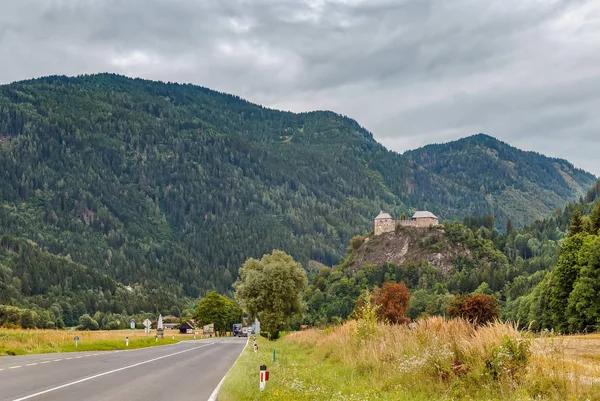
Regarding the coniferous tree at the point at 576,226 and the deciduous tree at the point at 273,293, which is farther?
the coniferous tree at the point at 576,226

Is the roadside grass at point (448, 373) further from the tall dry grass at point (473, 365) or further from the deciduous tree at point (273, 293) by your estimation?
the deciduous tree at point (273, 293)

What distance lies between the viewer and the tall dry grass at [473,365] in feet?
53.7

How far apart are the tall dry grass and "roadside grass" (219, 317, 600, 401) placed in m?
0.02

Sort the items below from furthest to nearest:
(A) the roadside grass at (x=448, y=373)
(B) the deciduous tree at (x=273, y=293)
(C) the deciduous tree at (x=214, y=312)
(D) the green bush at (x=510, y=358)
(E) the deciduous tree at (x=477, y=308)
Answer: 1. (C) the deciduous tree at (x=214, y=312)
2. (E) the deciduous tree at (x=477, y=308)
3. (B) the deciduous tree at (x=273, y=293)
4. (D) the green bush at (x=510, y=358)
5. (A) the roadside grass at (x=448, y=373)

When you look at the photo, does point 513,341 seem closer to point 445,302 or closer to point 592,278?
point 592,278

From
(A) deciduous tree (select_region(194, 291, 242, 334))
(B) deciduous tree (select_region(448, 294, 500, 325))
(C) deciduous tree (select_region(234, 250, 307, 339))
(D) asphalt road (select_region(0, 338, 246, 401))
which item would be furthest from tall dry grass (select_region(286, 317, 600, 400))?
(A) deciduous tree (select_region(194, 291, 242, 334))

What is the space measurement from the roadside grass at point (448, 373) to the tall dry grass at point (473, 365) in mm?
23

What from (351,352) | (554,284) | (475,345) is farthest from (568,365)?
(554,284)

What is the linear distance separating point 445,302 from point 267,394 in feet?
572

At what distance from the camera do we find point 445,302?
612 feet

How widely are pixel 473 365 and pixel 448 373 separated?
102 cm

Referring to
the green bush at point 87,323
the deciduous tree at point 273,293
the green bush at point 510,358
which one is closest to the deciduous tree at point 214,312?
the green bush at point 87,323

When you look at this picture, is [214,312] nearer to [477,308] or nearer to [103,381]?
[477,308]

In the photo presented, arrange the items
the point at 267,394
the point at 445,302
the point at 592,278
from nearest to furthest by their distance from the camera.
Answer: the point at 267,394
the point at 592,278
the point at 445,302
